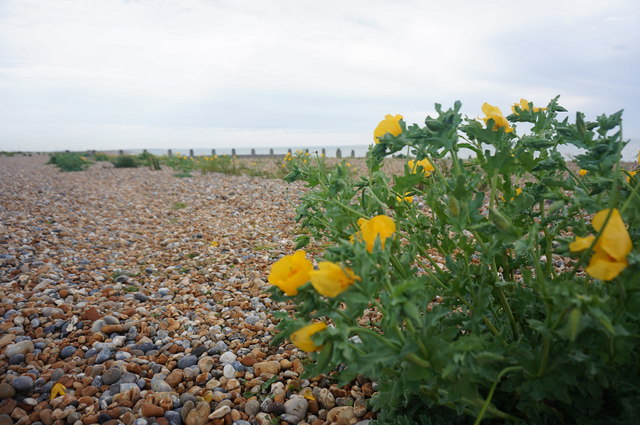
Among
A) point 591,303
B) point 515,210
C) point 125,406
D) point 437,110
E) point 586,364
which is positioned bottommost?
point 125,406

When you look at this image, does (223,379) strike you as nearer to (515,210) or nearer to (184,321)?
(184,321)

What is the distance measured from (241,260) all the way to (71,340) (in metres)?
1.42

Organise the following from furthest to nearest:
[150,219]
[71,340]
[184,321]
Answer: [150,219], [184,321], [71,340]

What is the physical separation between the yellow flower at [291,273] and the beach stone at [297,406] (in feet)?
3.08

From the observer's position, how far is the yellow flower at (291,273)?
0.94 meters

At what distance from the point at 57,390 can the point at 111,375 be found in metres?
0.22

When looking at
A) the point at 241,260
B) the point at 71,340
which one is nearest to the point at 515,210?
the point at 71,340

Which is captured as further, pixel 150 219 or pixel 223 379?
pixel 150 219

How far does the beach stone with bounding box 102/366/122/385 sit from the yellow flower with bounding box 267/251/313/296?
139 centimetres

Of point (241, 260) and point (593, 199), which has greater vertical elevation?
point (593, 199)

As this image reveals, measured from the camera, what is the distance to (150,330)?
7.81ft

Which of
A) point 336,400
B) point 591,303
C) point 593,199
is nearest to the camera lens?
point 591,303

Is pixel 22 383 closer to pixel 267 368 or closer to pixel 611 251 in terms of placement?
pixel 267 368

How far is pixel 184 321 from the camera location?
2492mm
